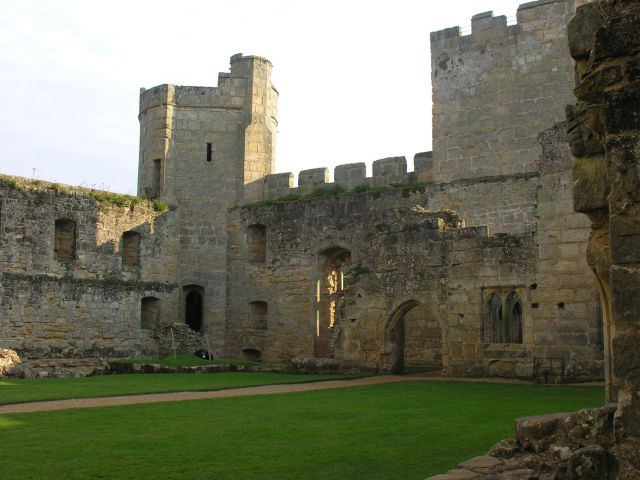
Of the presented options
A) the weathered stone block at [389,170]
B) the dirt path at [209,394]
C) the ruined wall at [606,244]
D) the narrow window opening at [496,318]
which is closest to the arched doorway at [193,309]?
the weathered stone block at [389,170]

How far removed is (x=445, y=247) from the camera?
16703mm

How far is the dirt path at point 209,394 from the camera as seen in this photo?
34.6ft

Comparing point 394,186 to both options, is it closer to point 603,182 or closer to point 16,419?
point 16,419

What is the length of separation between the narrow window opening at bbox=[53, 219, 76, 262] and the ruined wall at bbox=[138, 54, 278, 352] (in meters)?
3.35

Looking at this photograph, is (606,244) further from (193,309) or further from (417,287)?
(193,309)

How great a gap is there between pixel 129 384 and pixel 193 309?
11.7 metres

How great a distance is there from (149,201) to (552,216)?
558 inches

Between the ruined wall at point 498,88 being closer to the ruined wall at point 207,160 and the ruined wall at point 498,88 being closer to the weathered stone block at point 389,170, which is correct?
the weathered stone block at point 389,170

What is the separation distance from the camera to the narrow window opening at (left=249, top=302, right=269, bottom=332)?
2514 cm

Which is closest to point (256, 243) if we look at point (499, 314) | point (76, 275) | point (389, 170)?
point (389, 170)

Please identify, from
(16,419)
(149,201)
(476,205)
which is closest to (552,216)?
(476,205)

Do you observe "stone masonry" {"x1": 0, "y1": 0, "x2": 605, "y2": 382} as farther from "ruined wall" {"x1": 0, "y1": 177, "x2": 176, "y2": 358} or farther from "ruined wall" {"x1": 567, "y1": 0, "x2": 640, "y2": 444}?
"ruined wall" {"x1": 567, "y1": 0, "x2": 640, "y2": 444}

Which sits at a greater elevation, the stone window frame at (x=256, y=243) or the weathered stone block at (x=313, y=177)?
the weathered stone block at (x=313, y=177)

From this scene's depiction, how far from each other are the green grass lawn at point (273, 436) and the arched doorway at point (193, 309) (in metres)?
14.5
